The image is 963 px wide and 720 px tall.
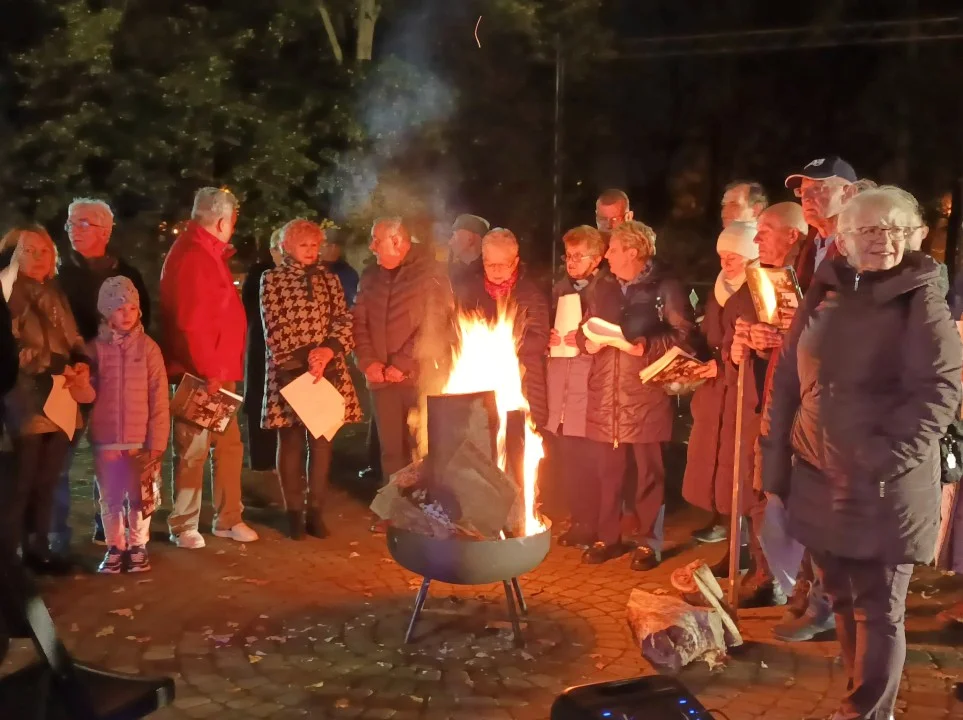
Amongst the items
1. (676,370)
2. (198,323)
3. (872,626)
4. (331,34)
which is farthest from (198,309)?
(331,34)

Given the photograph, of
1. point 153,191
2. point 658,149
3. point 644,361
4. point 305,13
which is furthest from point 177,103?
point 644,361

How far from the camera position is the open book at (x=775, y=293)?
16.0 feet

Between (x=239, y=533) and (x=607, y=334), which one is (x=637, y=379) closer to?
(x=607, y=334)

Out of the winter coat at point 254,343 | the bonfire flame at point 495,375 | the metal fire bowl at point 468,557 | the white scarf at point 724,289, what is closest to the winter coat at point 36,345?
the winter coat at point 254,343

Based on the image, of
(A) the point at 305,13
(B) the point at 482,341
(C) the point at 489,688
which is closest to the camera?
(C) the point at 489,688

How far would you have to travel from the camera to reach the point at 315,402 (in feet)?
22.0

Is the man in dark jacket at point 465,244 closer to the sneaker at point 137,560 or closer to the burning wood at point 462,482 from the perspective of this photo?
the burning wood at point 462,482

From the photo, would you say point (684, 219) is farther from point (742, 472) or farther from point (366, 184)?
point (742, 472)

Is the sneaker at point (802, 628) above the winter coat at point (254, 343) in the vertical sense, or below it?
below

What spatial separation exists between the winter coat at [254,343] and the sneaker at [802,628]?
4.55 meters

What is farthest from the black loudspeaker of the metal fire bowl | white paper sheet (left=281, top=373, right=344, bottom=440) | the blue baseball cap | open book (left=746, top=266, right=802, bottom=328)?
white paper sheet (left=281, top=373, right=344, bottom=440)

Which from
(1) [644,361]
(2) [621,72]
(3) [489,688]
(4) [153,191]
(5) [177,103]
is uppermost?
(2) [621,72]

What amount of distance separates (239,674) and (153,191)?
13.9 m

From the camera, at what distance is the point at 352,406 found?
6.96 metres
